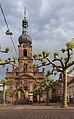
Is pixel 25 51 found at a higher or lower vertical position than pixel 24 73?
higher

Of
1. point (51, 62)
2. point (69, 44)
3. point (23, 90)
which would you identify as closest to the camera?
point (69, 44)

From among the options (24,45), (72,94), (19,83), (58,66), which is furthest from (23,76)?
(58,66)

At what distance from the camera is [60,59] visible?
3753 cm

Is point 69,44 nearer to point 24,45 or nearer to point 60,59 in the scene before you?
point 60,59

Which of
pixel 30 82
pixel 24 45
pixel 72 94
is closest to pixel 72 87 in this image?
pixel 72 94

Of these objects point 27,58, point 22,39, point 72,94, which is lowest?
point 72,94

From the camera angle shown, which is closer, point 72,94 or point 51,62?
point 51,62

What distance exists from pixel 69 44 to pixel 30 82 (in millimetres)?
73189

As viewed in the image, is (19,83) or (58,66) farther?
(19,83)

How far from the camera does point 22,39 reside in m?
108

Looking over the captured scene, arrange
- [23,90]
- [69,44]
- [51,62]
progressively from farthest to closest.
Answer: [23,90] < [51,62] < [69,44]

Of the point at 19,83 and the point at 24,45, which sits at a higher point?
the point at 24,45

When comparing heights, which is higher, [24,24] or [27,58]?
[24,24]

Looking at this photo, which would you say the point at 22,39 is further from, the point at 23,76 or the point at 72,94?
the point at 72,94
